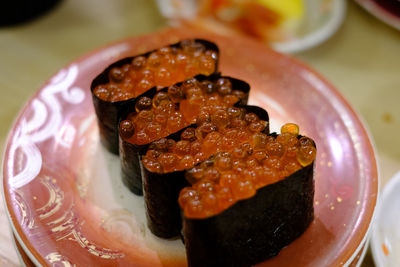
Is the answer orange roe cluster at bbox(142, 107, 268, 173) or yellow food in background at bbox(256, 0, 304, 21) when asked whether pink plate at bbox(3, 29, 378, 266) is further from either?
yellow food in background at bbox(256, 0, 304, 21)

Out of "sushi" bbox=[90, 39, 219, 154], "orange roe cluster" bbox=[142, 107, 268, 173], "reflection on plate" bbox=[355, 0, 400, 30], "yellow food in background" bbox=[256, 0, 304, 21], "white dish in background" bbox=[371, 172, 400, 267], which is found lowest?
"white dish in background" bbox=[371, 172, 400, 267]

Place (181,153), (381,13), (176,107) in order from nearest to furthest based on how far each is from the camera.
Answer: (181,153)
(176,107)
(381,13)

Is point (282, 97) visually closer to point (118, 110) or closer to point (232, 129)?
point (232, 129)

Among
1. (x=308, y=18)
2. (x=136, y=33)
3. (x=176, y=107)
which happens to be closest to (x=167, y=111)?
(x=176, y=107)

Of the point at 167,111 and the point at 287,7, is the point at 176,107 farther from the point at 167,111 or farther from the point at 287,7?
the point at 287,7

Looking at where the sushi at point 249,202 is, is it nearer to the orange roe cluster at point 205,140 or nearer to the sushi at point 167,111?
the orange roe cluster at point 205,140

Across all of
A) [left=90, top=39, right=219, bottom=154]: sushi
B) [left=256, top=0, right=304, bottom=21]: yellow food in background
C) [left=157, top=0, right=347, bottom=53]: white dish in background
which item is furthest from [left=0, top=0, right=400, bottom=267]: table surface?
[left=90, top=39, right=219, bottom=154]: sushi
